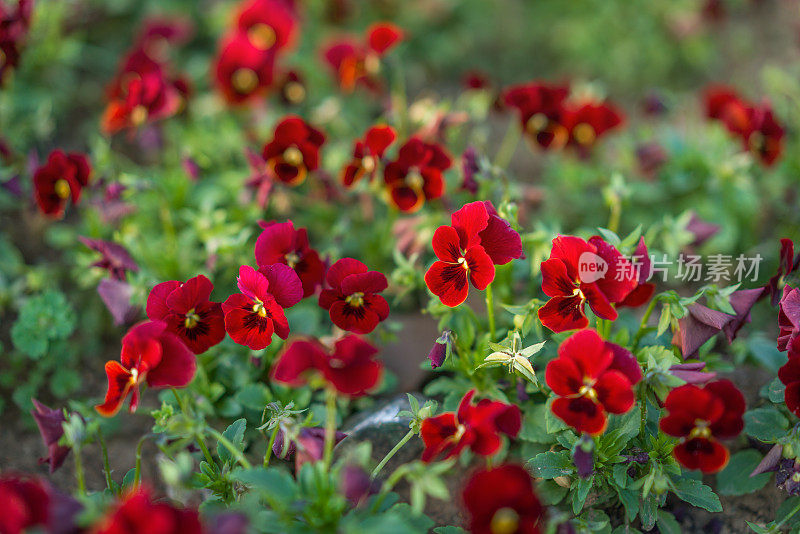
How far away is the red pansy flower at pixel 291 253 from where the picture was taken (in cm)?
185

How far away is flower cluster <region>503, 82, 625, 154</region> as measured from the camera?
2.61m

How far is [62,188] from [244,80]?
1.05 m

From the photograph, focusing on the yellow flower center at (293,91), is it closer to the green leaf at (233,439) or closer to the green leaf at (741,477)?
the green leaf at (233,439)

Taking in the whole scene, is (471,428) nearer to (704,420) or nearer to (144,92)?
(704,420)

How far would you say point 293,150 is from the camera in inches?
93.3

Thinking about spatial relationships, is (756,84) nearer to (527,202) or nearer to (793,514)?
(527,202)

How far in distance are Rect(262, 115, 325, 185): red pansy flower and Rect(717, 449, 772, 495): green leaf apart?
169 centimetres

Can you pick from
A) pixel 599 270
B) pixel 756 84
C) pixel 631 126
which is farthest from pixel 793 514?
pixel 756 84

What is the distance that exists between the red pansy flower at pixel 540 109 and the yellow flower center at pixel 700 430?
1426mm

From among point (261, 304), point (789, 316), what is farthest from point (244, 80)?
point (789, 316)

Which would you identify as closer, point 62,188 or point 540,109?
point 62,188

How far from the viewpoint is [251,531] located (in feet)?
4.97

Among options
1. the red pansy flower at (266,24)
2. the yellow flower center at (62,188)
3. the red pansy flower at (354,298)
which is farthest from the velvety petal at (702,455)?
the red pansy flower at (266,24)

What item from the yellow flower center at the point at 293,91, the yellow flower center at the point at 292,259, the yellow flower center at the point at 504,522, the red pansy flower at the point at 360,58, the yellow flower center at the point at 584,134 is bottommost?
the yellow flower center at the point at 504,522
